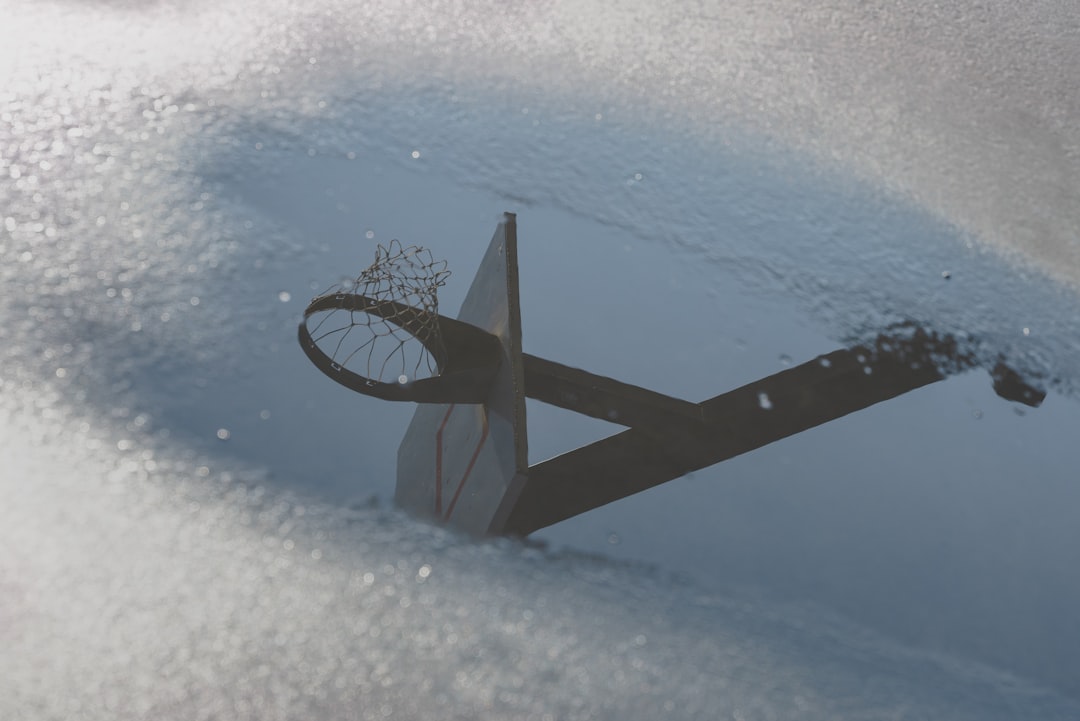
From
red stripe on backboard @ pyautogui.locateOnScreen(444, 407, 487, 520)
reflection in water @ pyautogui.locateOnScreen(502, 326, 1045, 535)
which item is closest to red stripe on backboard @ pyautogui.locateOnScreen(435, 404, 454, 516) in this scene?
red stripe on backboard @ pyautogui.locateOnScreen(444, 407, 487, 520)

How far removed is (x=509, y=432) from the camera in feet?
5.05

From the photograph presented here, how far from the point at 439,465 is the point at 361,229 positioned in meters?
0.50

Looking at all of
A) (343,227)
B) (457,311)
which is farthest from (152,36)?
(457,311)

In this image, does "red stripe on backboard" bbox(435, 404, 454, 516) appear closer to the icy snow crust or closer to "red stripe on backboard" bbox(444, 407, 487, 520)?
"red stripe on backboard" bbox(444, 407, 487, 520)

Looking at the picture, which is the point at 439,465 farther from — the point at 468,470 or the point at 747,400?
the point at 747,400

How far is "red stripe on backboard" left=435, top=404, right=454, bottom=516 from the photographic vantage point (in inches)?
57.3

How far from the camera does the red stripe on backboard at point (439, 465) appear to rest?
146cm

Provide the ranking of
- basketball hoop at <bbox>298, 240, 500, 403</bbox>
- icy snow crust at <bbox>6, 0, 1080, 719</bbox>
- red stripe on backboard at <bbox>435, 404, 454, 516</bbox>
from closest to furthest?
icy snow crust at <bbox>6, 0, 1080, 719</bbox>
red stripe on backboard at <bbox>435, 404, 454, 516</bbox>
basketball hoop at <bbox>298, 240, 500, 403</bbox>

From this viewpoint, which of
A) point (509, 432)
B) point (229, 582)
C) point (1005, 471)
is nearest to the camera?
point (229, 582)

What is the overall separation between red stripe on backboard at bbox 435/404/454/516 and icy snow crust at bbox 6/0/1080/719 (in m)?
0.15

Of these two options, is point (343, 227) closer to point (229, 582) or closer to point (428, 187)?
point (428, 187)

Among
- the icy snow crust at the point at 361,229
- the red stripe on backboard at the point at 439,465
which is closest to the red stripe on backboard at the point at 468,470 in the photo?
the red stripe on backboard at the point at 439,465

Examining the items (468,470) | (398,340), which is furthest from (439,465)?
(398,340)

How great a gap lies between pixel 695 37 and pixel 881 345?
2.92ft
